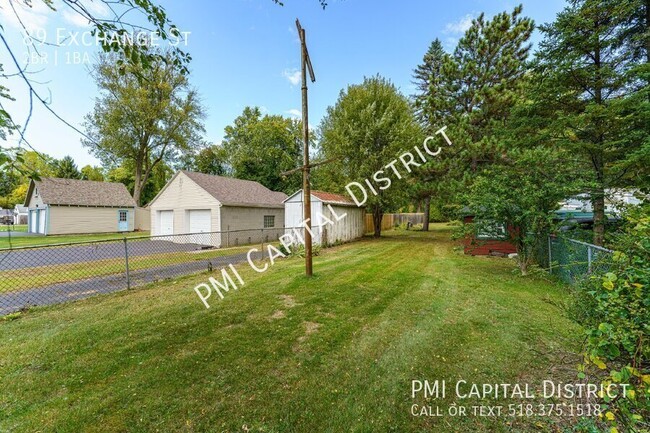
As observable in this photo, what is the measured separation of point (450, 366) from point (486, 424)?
760mm

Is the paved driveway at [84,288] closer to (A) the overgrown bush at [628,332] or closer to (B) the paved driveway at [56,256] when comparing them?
(B) the paved driveway at [56,256]

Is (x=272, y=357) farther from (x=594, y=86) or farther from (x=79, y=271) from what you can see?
(x=594, y=86)

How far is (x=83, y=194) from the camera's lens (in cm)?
1964

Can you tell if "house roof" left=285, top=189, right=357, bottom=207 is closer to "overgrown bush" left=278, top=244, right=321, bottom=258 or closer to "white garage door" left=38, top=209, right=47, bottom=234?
"overgrown bush" left=278, top=244, right=321, bottom=258

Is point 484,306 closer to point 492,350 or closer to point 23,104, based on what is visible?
point 492,350

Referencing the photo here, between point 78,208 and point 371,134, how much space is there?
21.4m

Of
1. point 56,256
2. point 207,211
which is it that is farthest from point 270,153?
point 56,256

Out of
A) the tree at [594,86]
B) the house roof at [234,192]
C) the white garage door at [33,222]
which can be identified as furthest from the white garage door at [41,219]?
the tree at [594,86]

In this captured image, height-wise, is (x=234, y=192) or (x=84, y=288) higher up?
(x=234, y=192)

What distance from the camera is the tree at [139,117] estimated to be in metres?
23.2

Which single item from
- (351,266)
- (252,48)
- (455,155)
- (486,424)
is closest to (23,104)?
(486,424)

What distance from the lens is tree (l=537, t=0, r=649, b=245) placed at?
596 cm

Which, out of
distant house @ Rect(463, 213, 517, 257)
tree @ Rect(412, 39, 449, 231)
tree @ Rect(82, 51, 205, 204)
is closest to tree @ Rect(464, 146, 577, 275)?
distant house @ Rect(463, 213, 517, 257)

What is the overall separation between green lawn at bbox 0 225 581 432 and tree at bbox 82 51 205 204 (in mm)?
23900
